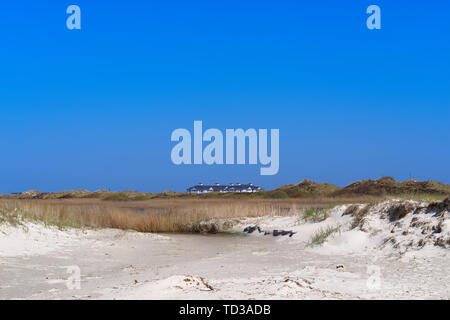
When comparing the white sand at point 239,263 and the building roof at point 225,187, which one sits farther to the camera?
the building roof at point 225,187

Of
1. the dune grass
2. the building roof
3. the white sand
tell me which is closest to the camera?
the white sand

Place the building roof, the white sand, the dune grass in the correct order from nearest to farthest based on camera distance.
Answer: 1. the white sand
2. the dune grass
3. the building roof

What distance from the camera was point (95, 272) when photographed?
9586mm

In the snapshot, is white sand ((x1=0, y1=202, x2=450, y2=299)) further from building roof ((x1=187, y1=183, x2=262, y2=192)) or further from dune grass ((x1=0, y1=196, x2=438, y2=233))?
building roof ((x1=187, y1=183, x2=262, y2=192))

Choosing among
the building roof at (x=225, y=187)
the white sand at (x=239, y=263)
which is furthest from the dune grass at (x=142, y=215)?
the building roof at (x=225, y=187)

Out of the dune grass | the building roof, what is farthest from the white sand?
the building roof

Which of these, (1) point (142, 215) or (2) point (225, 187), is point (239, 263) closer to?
(1) point (142, 215)

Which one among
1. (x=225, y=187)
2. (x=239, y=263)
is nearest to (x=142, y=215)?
(x=239, y=263)

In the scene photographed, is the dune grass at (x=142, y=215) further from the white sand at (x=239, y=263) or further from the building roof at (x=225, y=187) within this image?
the building roof at (x=225, y=187)

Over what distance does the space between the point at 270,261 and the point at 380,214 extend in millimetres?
4878

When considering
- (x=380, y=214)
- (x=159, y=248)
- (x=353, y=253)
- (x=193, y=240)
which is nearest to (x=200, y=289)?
(x=353, y=253)

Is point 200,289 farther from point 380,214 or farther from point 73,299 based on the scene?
point 380,214

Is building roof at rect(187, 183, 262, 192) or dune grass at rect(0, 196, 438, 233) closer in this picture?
dune grass at rect(0, 196, 438, 233)

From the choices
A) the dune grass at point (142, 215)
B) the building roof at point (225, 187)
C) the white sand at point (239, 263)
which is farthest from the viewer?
the building roof at point (225, 187)
